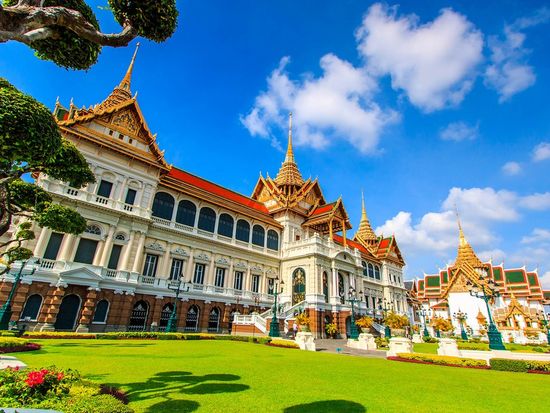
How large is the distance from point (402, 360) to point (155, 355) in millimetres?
11667

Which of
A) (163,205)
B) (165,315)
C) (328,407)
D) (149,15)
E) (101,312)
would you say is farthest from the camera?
(163,205)

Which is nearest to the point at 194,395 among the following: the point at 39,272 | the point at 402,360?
the point at 402,360

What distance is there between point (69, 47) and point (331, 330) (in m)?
27.9

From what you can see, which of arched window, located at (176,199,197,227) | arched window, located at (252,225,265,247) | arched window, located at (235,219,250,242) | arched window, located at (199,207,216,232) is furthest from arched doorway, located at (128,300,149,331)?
arched window, located at (252,225,265,247)

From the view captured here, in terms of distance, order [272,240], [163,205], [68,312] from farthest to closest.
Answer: [272,240] → [163,205] → [68,312]

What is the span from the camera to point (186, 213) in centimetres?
2750

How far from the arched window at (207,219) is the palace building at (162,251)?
11 centimetres

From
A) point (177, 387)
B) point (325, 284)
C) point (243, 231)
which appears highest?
point (243, 231)

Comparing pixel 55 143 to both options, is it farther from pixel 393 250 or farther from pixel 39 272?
pixel 393 250

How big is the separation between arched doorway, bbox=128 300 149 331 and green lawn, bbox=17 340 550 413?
39.5 feet

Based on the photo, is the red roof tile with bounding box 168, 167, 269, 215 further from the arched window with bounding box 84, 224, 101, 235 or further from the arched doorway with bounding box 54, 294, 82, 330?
the arched doorway with bounding box 54, 294, 82, 330

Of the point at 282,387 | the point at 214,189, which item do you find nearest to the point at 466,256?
the point at 214,189

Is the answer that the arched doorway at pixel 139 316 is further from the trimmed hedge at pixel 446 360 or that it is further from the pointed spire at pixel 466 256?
the pointed spire at pixel 466 256

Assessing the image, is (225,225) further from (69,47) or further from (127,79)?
(69,47)
